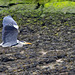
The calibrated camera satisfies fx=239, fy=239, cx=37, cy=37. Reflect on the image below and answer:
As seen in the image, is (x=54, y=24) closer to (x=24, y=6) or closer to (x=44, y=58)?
(x=24, y=6)

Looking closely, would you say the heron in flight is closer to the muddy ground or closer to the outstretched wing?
the outstretched wing

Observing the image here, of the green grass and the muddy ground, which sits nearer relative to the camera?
the muddy ground

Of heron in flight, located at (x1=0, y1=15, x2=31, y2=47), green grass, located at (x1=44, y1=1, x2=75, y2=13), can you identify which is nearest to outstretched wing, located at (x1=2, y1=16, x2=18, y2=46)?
heron in flight, located at (x1=0, y1=15, x2=31, y2=47)

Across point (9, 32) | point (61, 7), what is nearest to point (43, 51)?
point (9, 32)

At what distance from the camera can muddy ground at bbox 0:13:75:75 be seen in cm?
329

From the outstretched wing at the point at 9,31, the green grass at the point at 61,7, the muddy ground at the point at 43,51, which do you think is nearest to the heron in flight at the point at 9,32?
the outstretched wing at the point at 9,31

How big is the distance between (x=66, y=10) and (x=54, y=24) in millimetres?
1352

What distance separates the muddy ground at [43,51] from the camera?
3.29 meters

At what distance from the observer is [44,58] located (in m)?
3.82

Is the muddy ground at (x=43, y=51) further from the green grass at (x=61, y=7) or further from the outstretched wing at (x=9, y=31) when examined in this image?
the green grass at (x=61, y=7)

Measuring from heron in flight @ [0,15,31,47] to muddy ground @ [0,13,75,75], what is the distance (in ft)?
0.38

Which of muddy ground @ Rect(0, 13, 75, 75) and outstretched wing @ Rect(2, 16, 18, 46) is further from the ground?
outstretched wing @ Rect(2, 16, 18, 46)

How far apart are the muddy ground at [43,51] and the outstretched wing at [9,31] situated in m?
0.18

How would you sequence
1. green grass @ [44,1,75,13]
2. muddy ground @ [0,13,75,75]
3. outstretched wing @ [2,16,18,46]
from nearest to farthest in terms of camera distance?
1. muddy ground @ [0,13,75,75]
2. outstretched wing @ [2,16,18,46]
3. green grass @ [44,1,75,13]
